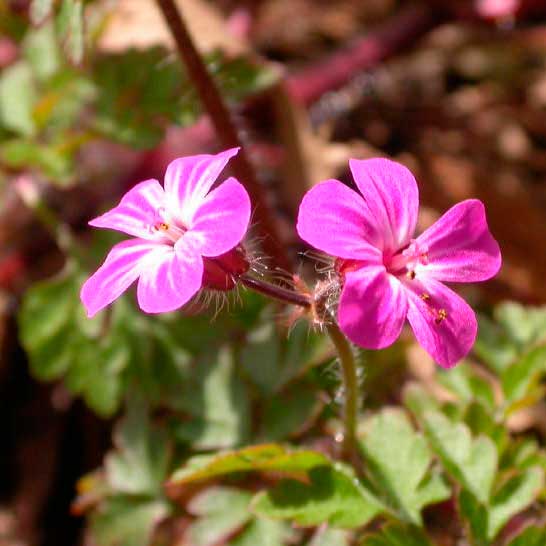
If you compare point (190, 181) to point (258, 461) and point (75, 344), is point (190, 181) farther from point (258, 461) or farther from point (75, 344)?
point (75, 344)

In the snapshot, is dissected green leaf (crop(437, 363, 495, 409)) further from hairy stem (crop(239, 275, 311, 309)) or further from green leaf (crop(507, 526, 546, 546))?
hairy stem (crop(239, 275, 311, 309))

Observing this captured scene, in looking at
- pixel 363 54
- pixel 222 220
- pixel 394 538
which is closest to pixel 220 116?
pixel 222 220

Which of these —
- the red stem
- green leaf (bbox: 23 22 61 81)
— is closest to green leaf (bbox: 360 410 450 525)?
green leaf (bbox: 23 22 61 81)

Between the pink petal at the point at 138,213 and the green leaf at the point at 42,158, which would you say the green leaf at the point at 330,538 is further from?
the green leaf at the point at 42,158

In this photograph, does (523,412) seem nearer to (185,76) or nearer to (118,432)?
(118,432)

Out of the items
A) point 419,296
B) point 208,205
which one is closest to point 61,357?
point 208,205

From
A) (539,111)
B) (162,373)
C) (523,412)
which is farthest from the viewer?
(539,111)

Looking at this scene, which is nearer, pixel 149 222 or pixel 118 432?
pixel 149 222
